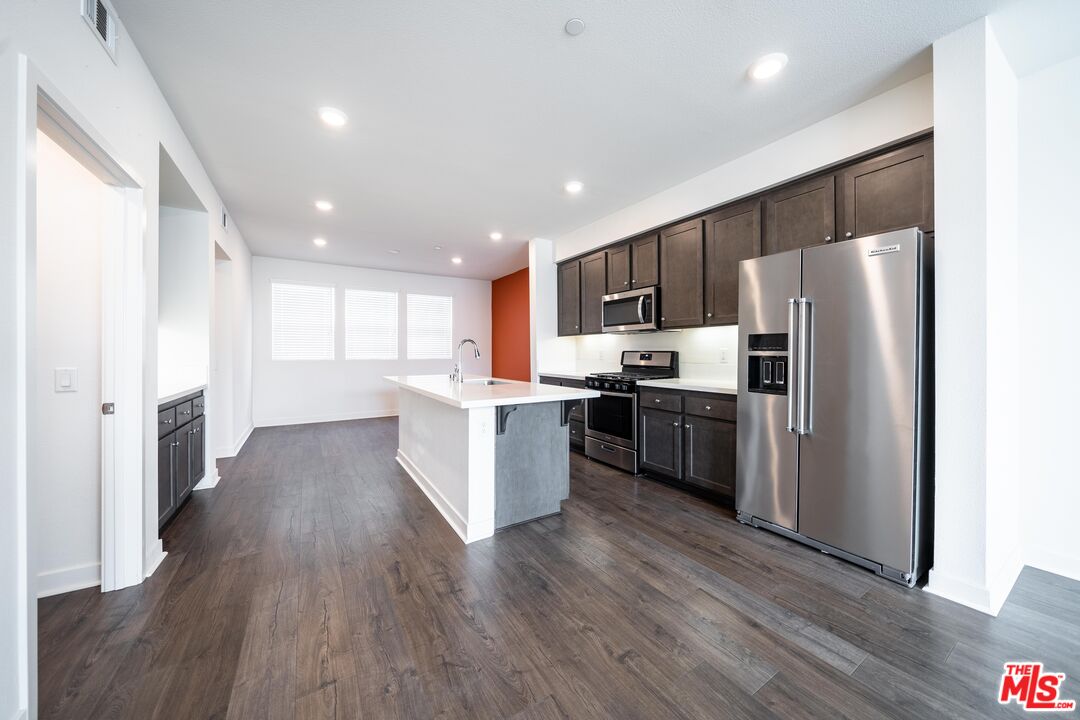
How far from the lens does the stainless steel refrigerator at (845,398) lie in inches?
83.0

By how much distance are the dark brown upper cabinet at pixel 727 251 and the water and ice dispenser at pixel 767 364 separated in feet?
2.13

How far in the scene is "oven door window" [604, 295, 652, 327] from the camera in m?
4.19

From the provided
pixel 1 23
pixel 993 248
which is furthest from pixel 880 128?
pixel 1 23

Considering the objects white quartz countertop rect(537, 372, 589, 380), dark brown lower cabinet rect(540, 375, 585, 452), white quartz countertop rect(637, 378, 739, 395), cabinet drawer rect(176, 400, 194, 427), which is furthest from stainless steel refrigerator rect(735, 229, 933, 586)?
cabinet drawer rect(176, 400, 194, 427)

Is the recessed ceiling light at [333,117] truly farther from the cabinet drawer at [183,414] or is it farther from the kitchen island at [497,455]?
the cabinet drawer at [183,414]

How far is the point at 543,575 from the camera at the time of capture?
7.28ft

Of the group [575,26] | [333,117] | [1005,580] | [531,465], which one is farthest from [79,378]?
[1005,580]

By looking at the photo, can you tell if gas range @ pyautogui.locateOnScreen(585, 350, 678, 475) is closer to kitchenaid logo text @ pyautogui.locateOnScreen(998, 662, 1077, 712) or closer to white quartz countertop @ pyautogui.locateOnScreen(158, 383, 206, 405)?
kitchenaid logo text @ pyautogui.locateOnScreen(998, 662, 1077, 712)

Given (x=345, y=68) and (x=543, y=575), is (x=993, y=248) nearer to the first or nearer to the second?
(x=543, y=575)

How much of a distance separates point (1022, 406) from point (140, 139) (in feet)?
16.7

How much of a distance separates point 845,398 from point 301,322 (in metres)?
7.22

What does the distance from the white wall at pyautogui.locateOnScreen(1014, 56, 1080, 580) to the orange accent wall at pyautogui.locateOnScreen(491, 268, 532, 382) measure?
5.47 m

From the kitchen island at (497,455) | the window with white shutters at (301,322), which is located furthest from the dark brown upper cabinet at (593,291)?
the window with white shutters at (301,322)

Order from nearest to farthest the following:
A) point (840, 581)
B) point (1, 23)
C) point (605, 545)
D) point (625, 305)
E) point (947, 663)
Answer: point (1, 23), point (947, 663), point (840, 581), point (605, 545), point (625, 305)
